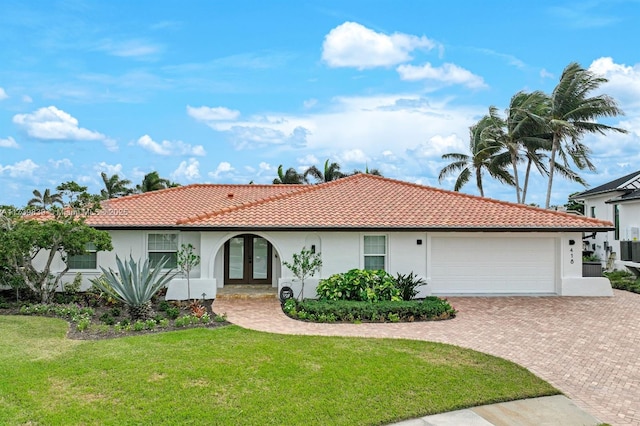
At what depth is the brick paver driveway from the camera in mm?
7730

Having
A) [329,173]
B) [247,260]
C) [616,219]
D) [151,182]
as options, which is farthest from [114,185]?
[616,219]

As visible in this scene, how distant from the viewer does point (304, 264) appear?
1502 centimetres

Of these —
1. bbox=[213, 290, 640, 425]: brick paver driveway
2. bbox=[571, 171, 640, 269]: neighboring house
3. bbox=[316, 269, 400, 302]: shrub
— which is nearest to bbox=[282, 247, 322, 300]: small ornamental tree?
bbox=[316, 269, 400, 302]: shrub

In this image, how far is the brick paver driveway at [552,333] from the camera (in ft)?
25.4

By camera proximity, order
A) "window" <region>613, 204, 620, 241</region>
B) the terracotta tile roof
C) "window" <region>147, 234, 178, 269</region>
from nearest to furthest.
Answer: the terracotta tile roof
"window" <region>147, 234, 178, 269</region>
"window" <region>613, 204, 620, 241</region>

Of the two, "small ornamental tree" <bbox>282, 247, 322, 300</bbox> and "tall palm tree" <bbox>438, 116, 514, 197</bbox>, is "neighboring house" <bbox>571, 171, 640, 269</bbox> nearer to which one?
"tall palm tree" <bbox>438, 116, 514, 197</bbox>

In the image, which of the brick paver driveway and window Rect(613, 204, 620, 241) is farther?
window Rect(613, 204, 620, 241)

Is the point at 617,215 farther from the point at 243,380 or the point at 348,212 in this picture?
the point at 243,380

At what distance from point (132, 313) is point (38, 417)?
244 inches

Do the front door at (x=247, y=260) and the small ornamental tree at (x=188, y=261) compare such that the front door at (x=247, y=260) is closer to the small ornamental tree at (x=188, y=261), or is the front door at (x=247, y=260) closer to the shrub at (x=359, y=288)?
the small ornamental tree at (x=188, y=261)

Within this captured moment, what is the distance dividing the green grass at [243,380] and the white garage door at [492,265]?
696 centimetres

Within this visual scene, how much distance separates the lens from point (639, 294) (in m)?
17.9

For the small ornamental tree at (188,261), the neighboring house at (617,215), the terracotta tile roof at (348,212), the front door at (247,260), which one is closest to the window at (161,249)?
the terracotta tile roof at (348,212)

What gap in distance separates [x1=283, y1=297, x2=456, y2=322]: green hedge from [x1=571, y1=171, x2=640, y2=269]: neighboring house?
1550 centimetres
